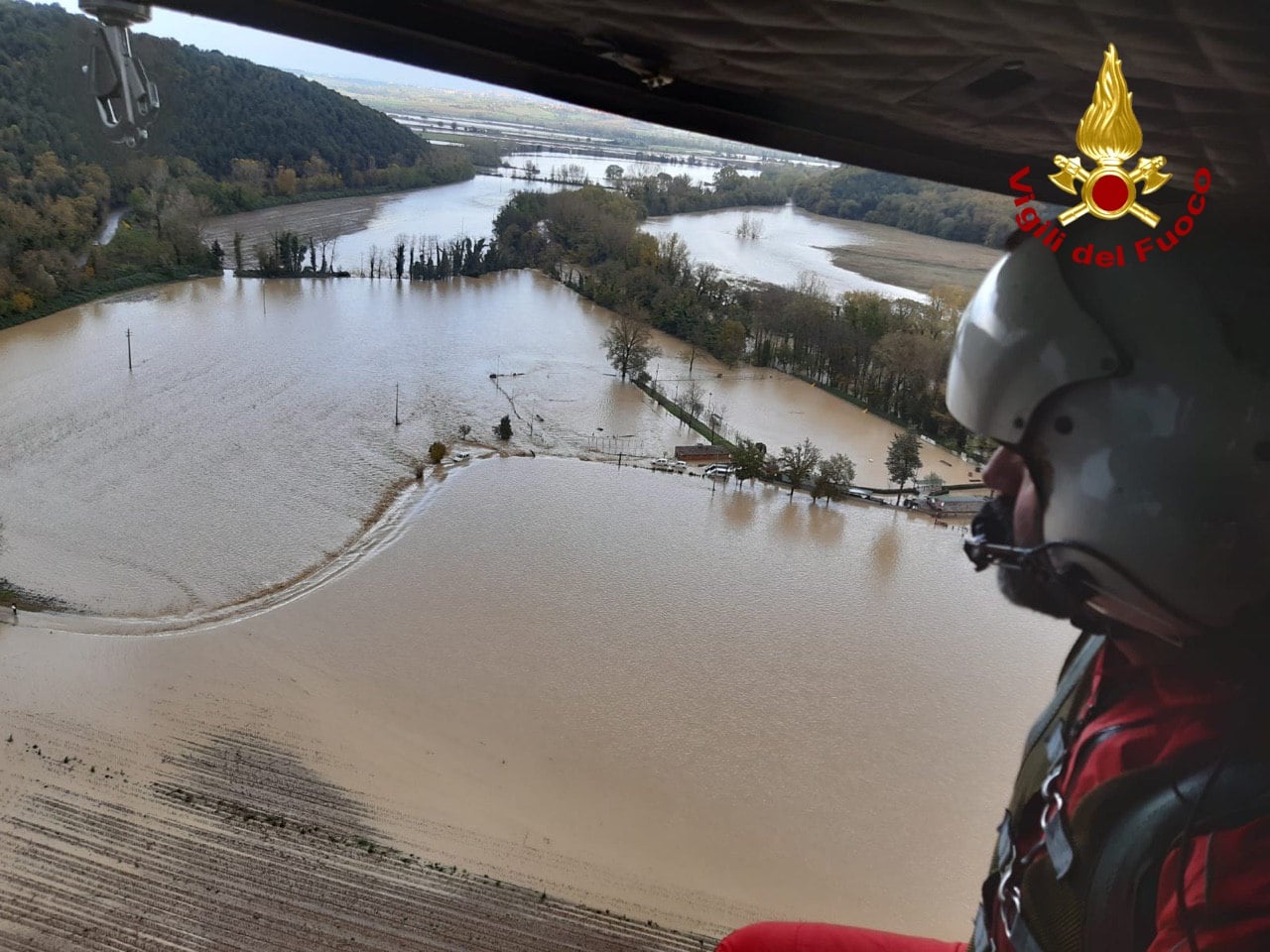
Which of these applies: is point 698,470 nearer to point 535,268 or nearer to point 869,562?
point 869,562

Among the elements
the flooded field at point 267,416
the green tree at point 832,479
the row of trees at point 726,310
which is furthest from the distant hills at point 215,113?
the green tree at point 832,479

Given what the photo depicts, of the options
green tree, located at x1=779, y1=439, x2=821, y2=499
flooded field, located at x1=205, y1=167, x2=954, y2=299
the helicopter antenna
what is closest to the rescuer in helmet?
the helicopter antenna

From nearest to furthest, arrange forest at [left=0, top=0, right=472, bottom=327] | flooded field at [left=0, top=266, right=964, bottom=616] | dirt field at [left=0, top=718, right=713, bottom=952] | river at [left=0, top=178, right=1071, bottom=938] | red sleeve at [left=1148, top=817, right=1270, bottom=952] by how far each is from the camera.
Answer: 1. red sleeve at [left=1148, top=817, right=1270, bottom=952]
2. dirt field at [left=0, top=718, right=713, bottom=952]
3. river at [left=0, top=178, right=1071, bottom=938]
4. flooded field at [left=0, top=266, right=964, bottom=616]
5. forest at [left=0, top=0, right=472, bottom=327]

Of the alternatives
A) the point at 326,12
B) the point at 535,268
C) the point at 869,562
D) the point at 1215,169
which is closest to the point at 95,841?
the point at 326,12

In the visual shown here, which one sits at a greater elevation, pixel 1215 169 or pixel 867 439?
pixel 1215 169

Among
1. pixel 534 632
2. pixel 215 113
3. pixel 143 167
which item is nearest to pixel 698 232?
pixel 215 113

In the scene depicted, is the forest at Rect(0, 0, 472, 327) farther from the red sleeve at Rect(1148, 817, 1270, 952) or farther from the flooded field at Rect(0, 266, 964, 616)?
the red sleeve at Rect(1148, 817, 1270, 952)

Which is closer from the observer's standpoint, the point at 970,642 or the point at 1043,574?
the point at 1043,574
